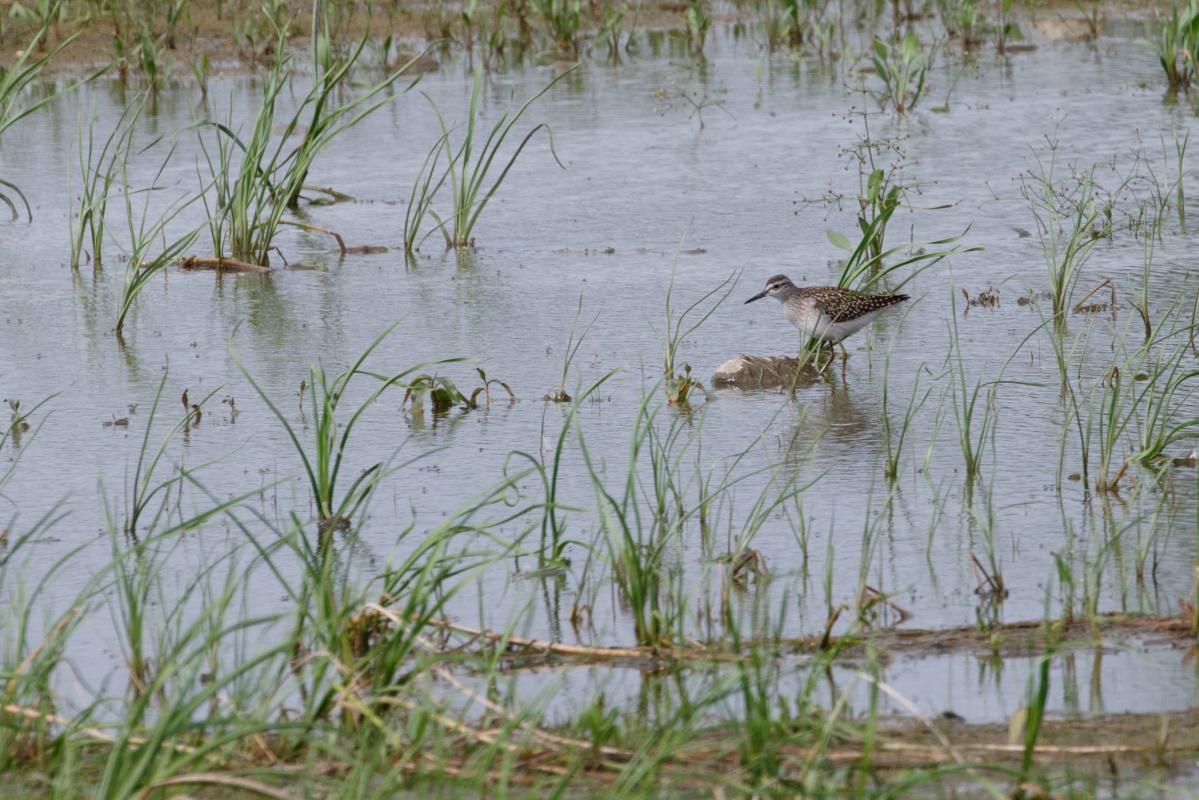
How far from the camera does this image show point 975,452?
5.92 m

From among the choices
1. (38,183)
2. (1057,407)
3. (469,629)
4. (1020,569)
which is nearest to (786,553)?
(1020,569)

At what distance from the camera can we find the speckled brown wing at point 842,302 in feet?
23.6

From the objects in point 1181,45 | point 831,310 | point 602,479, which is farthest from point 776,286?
point 1181,45

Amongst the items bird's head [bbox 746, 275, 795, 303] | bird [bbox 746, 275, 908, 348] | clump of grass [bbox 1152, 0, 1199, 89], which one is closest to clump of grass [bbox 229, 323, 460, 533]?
bird [bbox 746, 275, 908, 348]

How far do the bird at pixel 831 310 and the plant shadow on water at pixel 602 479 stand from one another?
0.52 feet

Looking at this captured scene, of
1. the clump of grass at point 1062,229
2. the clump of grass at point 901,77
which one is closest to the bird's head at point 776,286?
the clump of grass at point 1062,229

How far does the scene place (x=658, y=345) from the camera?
7496mm

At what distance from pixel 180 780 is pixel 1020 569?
2557 millimetres

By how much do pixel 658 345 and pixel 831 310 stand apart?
777mm

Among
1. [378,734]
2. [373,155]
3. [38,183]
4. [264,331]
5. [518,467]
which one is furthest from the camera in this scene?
[373,155]

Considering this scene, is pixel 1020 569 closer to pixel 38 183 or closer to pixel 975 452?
pixel 975 452

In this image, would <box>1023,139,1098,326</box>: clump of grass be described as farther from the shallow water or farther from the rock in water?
the rock in water

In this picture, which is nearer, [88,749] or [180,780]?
[180,780]

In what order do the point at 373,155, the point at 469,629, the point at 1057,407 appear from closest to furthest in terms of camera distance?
the point at 469,629
the point at 1057,407
the point at 373,155
